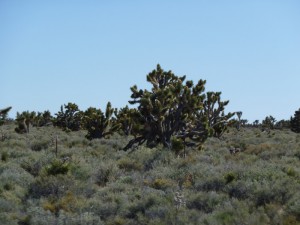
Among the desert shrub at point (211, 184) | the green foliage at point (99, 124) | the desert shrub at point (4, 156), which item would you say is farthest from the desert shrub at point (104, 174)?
the green foliage at point (99, 124)

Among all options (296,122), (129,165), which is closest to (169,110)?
(129,165)

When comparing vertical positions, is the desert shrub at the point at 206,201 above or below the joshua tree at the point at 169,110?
below

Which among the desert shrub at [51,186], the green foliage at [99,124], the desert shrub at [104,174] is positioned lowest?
the desert shrub at [51,186]

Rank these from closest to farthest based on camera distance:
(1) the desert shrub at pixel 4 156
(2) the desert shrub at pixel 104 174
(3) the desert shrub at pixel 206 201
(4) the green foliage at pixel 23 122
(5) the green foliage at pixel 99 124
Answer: (3) the desert shrub at pixel 206 201 → (2) the desert shrub at pixel 104 174 → (1) the desert shrub at pixel 4 156 → (5) the green foliage at pixel 99 124 → (4) the green foliage at pixel 23 122

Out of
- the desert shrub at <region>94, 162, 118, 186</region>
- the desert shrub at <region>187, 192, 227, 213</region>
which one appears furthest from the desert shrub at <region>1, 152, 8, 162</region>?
the desert shrub at <region>187, 192, 227, 213</region>

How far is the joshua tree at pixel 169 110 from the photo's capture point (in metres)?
18.7

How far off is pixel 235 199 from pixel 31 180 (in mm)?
6014

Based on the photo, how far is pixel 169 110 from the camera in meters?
19.6

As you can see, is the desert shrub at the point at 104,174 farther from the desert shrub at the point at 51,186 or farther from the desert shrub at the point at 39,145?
the desert shrub at the point at 39,145

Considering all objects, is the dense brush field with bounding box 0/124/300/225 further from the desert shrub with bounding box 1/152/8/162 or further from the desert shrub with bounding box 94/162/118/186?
the desert shrub with bounding box 1/152/8/162

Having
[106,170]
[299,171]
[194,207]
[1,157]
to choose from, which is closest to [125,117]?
[1,157]

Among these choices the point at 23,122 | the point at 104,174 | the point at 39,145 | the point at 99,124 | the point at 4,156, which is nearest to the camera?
the point at 104,174

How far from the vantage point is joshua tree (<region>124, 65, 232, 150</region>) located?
18.7 metres

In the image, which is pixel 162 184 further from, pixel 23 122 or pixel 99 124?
pixel 23 122
